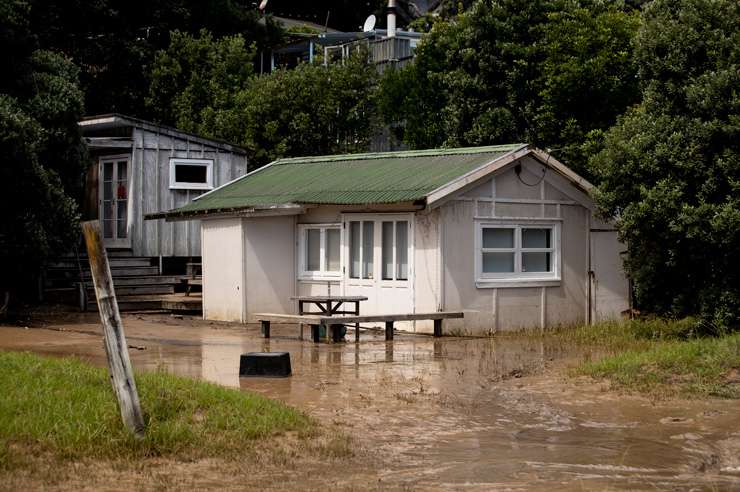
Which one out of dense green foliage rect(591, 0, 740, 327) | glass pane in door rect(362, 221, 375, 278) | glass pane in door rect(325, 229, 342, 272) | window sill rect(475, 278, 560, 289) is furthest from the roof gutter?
dense green foliage rect(591, 0, 740, 327)

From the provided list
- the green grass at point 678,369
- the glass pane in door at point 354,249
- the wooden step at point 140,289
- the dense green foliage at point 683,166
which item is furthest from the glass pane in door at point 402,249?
the wooden step at point 140,289

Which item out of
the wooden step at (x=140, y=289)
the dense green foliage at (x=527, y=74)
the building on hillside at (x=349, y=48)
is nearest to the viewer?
the wooden step at (x=140, y=289)

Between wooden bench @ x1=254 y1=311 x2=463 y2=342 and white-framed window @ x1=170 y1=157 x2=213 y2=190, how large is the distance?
983 centimetres

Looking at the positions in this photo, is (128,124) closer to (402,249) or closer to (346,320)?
(402,249)

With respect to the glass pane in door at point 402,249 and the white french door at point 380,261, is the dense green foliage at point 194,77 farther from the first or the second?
the glass pane in door at point 402,249

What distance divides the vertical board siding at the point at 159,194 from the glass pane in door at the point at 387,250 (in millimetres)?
8861

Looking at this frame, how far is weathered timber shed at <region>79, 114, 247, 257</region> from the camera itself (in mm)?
30438

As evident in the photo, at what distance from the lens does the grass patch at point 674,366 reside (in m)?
14.9

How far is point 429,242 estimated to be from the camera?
74.0 feet

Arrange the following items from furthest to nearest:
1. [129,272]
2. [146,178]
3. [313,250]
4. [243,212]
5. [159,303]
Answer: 1. [146,178]
2. [129,272]
3. [159,303]
4. [313,250]
5. [243,212]

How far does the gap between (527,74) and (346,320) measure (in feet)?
46.4

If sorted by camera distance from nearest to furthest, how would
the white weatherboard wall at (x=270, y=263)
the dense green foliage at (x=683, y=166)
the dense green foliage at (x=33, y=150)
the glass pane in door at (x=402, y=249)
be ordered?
the dense green foliage at (x=683, y=166), the glass pane in door at (x=402, y=249), the dense green foliage at (x=33, y=150), the white weatherboard wall at (x=270, y=263)

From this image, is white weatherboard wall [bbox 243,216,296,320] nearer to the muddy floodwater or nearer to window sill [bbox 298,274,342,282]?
window sill [bbox 298,274,342,282]

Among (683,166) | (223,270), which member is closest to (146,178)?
(223,270)
